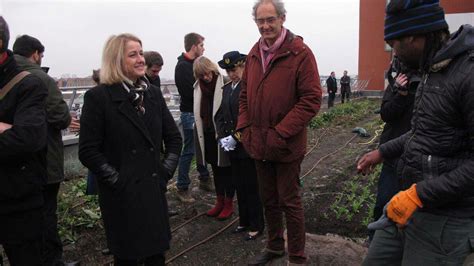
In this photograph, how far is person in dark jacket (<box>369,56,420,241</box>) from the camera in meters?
3.25

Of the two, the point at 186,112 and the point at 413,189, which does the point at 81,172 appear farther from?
the point at 413,189

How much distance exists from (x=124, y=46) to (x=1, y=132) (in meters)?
1.01

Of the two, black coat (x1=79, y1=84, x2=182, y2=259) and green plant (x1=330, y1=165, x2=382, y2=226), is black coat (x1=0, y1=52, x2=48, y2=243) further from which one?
green plant (x1=330, y1=165, x2=382, y2=226)

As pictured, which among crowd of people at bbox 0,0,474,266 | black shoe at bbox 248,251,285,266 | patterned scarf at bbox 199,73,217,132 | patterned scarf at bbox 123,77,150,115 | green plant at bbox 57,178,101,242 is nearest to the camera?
crowd of people at bbox 0,0,474,266

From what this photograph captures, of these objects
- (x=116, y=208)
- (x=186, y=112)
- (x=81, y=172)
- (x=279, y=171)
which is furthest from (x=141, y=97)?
(x=81, y=172)

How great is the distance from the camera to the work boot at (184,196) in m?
5.98

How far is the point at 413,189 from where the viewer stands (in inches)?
78.9

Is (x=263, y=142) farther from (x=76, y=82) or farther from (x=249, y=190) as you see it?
(x=76, y=82)

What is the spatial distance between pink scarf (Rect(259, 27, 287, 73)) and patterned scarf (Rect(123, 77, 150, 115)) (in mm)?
1069

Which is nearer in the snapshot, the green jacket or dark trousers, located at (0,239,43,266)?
dark trousers, located at (0,239,43,266)

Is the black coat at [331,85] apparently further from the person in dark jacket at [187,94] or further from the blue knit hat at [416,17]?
the blue knit hat at [416,17]

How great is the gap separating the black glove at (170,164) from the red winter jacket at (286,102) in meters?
0.71

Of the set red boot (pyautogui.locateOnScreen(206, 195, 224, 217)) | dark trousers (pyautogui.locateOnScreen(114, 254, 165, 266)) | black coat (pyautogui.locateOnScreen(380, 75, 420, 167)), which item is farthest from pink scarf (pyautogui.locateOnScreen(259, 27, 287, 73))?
red boot (pyautogui.locateOnScreen(206, 195, 224, 217))

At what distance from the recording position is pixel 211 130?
206 inches
